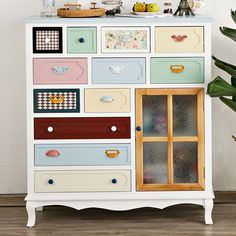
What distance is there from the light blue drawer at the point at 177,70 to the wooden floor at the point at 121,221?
788 mm

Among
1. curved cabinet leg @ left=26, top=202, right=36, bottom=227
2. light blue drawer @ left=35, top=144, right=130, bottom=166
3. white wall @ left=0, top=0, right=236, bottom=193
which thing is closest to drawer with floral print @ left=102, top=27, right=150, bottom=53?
light blue drawer @ left=35, top=144, right=130, bottom=166

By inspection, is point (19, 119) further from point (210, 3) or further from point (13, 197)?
point (210, 3)

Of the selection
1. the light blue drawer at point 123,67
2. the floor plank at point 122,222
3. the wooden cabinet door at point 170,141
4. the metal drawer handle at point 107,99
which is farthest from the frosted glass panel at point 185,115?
the floor plank at point 122,222

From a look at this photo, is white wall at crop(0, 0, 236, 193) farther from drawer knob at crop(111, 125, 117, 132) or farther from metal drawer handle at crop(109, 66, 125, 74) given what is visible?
drawer knob at crop(111, 125, 117, 132)

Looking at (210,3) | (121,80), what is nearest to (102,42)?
(121,80)

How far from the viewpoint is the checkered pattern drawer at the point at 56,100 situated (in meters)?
3.65

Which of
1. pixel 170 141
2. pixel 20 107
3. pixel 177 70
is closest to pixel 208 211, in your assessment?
pixel 170 141

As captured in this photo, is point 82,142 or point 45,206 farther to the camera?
point 45,206

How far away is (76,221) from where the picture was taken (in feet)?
12.5

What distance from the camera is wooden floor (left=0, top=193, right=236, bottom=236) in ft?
11.9

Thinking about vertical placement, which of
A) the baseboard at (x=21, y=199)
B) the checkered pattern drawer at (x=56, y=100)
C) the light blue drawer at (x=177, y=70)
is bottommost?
the baseboard at (x=21, y=199)

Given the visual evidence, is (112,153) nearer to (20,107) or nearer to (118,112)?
(118,112)

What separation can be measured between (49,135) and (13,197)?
775 millimetres

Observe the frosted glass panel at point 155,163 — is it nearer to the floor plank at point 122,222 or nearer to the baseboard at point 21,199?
the floor plank at point 122,222
